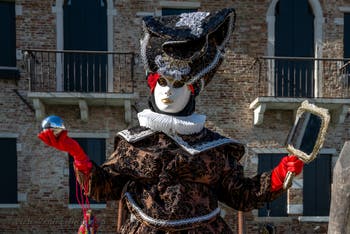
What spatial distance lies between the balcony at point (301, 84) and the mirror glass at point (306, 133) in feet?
22.7

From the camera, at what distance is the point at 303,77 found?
990cm

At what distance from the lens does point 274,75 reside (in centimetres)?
962

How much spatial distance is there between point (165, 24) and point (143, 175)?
0.85m

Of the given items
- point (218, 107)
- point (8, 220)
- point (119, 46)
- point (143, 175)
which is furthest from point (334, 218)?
point (8, 220)

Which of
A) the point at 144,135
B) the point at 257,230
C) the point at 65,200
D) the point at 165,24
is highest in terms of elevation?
the point at 165,24

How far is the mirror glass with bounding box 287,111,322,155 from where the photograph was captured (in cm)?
226

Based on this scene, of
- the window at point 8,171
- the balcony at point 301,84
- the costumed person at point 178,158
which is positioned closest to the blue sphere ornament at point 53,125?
the costumed person at point 178,158

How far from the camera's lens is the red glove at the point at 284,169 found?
2258 millimetres

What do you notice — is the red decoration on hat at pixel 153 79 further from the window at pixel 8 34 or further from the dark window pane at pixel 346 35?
the dark window pane at pixel 346 35

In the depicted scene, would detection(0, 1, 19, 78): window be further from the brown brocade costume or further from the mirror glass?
the mirror glass

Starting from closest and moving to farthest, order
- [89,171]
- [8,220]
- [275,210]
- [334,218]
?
[89,171] < [334,218] < [8,220] < [275,210]

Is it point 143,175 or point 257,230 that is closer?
point 143,175

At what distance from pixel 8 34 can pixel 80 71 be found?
5.62 feet

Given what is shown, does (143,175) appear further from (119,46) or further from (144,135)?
(119,46)
